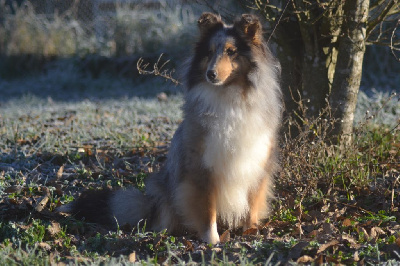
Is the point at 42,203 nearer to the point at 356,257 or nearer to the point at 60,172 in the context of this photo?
the point at 60,172

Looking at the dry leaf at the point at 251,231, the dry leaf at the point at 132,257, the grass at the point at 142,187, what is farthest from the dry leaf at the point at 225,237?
the dry leaf at the point at 132,257

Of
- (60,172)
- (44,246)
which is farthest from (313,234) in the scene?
(60,172)

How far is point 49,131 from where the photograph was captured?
6.58 metres

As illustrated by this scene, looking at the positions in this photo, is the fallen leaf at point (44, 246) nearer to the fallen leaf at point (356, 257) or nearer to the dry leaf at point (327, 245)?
the dry leaf at point (327, 245)

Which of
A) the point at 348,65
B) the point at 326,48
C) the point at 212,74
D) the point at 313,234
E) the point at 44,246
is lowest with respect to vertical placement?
the point at 44,246

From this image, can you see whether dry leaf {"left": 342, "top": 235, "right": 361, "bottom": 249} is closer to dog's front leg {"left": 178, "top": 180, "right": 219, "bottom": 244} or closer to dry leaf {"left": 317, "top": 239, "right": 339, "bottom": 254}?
dry leaf {"left": 317, "top": 239, "right": 339, "bottom": 254}

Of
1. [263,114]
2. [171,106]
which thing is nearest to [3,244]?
[263,114]

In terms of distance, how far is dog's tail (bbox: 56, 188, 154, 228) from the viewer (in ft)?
14.1

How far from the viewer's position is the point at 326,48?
502 centimetres

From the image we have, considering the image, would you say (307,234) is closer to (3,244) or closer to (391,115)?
(3,244)

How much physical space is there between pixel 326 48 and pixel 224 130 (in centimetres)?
192

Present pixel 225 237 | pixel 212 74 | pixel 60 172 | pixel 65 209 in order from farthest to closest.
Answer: pixel 60 172 → pixel 65 209 → pixel 225 237 → pixel 212 74

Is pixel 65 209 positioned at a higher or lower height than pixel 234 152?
lower

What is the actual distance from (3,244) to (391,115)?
5728 millimetres
